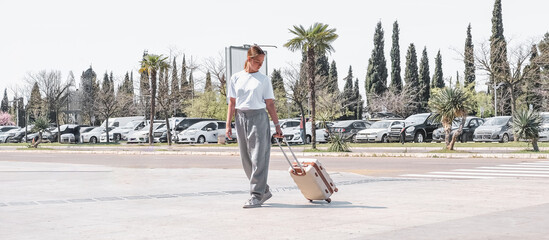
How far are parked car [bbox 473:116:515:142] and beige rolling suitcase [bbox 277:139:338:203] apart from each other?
28.6 metres

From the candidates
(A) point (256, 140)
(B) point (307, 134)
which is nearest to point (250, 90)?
(A) point (256, 140)

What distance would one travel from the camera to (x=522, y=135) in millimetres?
24719

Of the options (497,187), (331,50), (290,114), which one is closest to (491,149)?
(331,50)

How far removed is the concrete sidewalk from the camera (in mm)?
6152

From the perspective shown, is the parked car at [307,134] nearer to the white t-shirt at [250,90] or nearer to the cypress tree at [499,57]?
the cypress tree at [499,57]

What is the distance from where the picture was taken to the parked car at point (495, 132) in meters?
35.5

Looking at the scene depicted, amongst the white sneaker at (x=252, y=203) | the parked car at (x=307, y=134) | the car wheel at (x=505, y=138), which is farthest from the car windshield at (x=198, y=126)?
the white sneaker at (x=252, y=203)

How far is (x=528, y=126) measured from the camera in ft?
80.6

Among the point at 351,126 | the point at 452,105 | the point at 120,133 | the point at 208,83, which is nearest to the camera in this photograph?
the point at 452,105

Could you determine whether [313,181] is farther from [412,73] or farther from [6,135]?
[412,73]

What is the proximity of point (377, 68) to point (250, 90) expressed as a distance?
75.9 meters

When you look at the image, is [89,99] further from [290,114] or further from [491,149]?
[491,149]

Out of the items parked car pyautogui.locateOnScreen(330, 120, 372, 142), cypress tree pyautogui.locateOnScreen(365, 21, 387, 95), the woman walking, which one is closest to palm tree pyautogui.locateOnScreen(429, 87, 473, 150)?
parked car pyautogui.locateOnScreen(330, 120, 372, 142)

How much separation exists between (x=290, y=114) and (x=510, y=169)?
59.5m
